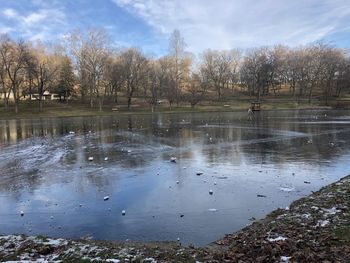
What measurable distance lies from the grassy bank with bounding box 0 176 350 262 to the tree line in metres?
66.3

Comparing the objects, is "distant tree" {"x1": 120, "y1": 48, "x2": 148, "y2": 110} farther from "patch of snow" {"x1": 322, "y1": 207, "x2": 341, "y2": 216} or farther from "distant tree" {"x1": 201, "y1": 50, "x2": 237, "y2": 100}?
"patch of snow" {"x1": 322, "y1": 207, "x2": 341, "y2": 216}

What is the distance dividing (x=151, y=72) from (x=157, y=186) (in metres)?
76.6

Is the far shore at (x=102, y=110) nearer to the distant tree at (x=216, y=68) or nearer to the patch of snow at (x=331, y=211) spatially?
the distant tree at (x=216, y=68)

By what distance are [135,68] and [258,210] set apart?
74.7m

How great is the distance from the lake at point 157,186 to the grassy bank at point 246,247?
79 centimetres

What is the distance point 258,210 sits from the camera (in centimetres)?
974

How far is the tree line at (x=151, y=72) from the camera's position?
73562 millimetres

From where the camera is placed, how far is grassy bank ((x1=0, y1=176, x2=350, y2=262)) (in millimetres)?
6074

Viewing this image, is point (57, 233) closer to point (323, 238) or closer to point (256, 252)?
point (256, 252)

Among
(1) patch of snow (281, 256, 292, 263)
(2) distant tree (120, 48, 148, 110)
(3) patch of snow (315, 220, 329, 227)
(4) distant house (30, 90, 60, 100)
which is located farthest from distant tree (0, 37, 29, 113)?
(1) patch of snow (281, 256, 292, 263)

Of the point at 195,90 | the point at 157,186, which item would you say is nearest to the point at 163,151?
the point at 157,186

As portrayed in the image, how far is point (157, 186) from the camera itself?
12547 mm

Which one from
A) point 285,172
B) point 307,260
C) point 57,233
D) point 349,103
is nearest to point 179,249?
point 307,260

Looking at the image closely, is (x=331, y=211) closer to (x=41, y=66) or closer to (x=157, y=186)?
(x=157, y=186)
